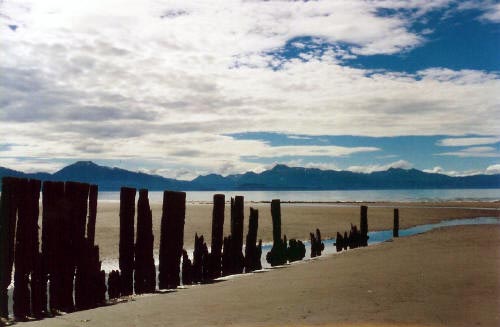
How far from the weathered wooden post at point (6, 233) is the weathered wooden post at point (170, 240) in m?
3.43

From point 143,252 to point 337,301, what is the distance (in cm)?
481

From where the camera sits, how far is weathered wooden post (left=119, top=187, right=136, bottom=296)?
10.6m

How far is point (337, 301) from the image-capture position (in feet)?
26.2

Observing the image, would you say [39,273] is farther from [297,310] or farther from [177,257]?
[297,310]

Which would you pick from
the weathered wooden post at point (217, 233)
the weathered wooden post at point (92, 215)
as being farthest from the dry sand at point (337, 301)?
the weathered wooden post at point (92, 215)

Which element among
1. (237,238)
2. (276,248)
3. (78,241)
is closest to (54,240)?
(78,241)

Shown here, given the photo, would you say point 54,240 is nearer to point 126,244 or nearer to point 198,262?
point 126,244

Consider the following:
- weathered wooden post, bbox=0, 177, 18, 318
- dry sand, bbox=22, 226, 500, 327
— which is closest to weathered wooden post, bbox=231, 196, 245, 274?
dry sand, bbox=22, 226, 500, 327

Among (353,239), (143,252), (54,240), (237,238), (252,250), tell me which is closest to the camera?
(54,240)

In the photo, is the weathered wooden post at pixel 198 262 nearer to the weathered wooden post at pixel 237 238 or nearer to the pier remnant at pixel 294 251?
the weathered wooden post at pixel 237 238

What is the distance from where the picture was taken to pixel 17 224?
898cm

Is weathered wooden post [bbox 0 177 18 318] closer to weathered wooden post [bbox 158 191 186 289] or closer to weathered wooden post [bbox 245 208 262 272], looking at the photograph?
weathered wooden post [bbox 158 191 186 289]

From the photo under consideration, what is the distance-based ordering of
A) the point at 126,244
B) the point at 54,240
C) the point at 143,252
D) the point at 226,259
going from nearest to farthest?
the point at 54,240 < the point at 126,244 < the point at 143,252 < the point at 226,259

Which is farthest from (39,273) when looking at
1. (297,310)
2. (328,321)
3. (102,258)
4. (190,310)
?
(102,258)
